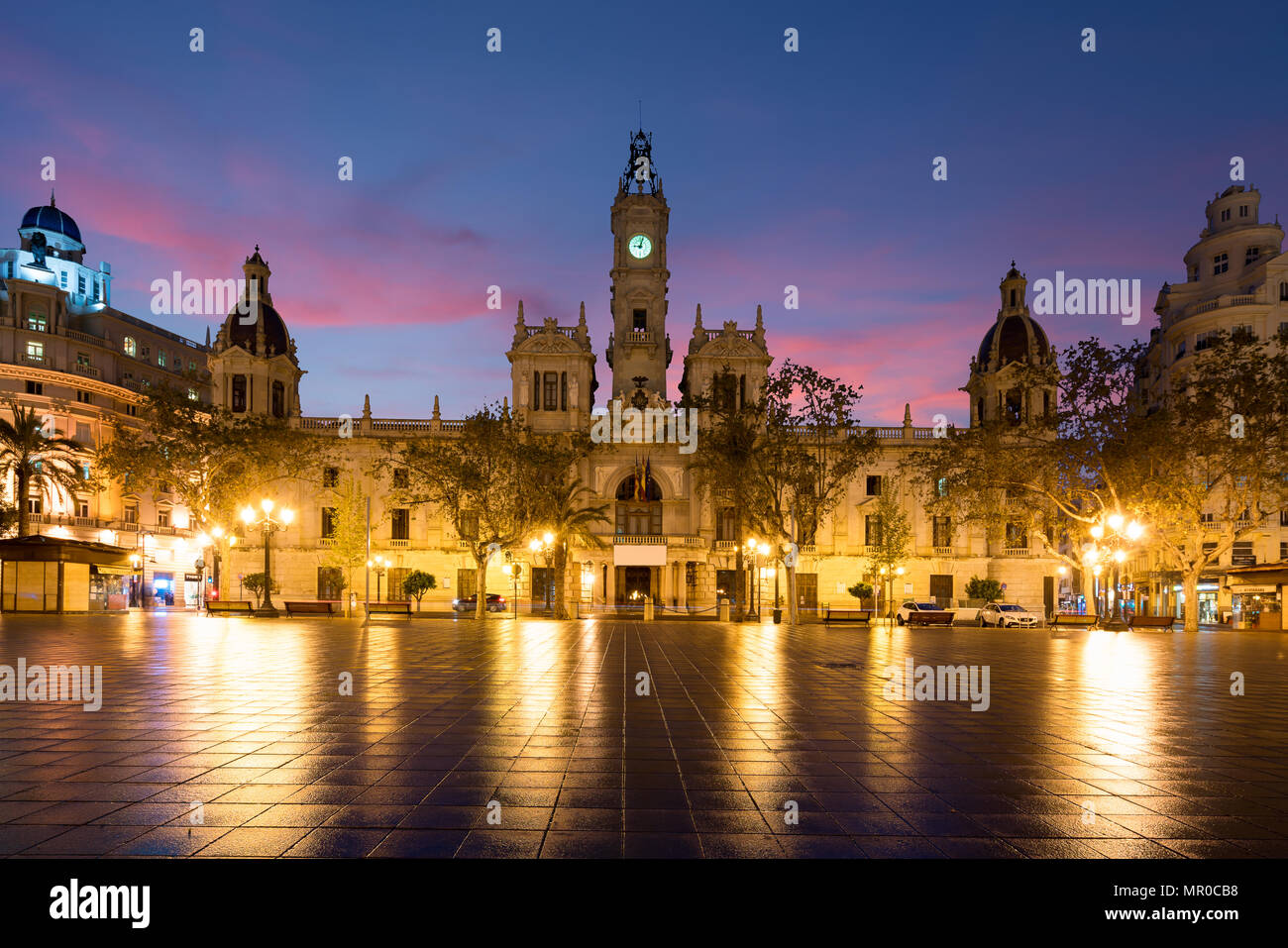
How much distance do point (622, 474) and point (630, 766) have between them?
53338 mm

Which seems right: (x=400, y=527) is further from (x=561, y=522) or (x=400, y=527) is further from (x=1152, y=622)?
(x=1152, y=622)

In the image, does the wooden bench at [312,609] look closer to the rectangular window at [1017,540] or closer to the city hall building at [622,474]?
the city hall building at [622,474]

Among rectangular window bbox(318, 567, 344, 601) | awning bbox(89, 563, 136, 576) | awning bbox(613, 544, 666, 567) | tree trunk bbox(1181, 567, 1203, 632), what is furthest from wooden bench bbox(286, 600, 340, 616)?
tree trunk bbox(1181, 567, 1203, 632)

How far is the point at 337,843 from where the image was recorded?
5438 mm

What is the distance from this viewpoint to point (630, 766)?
793 centimetres

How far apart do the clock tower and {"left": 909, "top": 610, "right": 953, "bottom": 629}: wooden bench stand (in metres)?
28.0

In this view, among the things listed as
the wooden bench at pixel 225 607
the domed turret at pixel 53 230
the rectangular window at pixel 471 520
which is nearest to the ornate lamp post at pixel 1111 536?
the rectangular window at pixel 471 520

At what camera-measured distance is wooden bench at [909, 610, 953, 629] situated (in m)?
41.1

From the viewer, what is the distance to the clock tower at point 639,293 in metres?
63.0

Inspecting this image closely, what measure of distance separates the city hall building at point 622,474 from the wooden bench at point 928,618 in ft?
54.2

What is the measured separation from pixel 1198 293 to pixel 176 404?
74.4 m

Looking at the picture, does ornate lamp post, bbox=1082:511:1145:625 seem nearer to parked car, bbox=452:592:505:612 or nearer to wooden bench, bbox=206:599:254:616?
parked car, bbox=452:592:505:612
